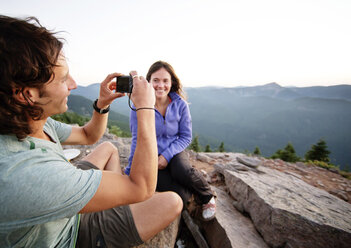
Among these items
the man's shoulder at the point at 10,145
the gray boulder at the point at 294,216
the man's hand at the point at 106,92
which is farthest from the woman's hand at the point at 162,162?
the man's shoulder at the point at 10,145

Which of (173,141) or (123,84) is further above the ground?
(123,84)

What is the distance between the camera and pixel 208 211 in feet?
8.06

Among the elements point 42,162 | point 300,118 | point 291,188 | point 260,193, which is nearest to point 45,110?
point 42,162

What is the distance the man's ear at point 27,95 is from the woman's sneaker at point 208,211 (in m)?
2.58

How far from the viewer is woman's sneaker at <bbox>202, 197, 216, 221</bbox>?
242 centimetres

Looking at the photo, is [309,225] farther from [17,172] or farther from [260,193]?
[17,172]

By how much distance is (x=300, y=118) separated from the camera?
163500 millimetres

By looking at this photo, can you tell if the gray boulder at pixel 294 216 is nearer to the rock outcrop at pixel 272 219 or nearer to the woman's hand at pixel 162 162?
the rock outcrop at pixel 272 219

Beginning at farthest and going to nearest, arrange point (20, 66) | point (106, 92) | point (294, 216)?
point (294, 216) → point (106, 92) → point (20, 66)

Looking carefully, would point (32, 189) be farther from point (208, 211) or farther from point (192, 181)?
point (208, 211)

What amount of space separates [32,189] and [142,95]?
3.16ft

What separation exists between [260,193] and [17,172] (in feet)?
10.4

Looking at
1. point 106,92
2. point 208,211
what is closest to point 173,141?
point 208,211

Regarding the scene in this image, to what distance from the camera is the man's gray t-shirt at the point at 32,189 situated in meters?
0.77
